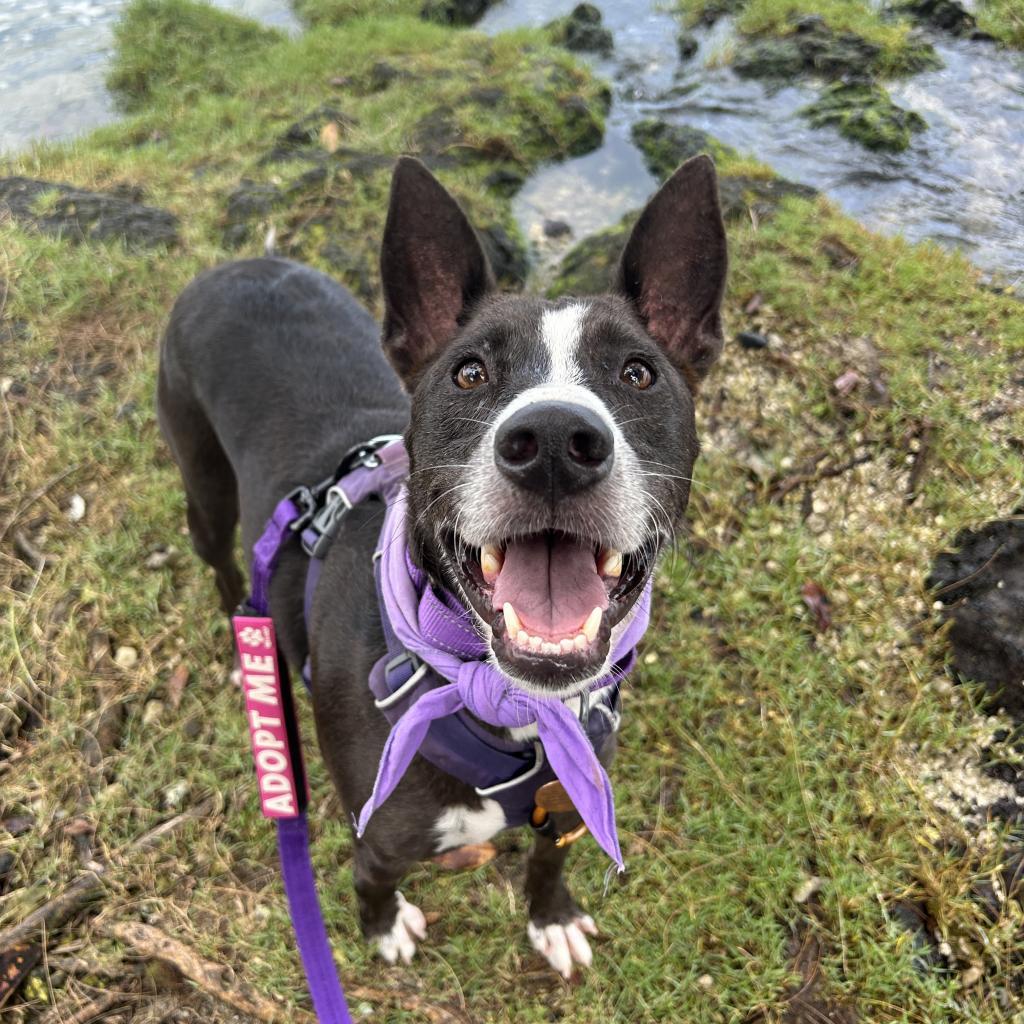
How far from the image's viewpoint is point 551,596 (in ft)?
5.79

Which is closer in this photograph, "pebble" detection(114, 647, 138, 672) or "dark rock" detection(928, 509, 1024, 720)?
"dark rock" detection(928, 509, 1024, 720)

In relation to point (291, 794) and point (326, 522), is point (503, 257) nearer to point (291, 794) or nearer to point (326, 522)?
point (326, 522)

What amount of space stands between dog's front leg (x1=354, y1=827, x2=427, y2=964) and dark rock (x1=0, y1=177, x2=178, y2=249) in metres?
4.61

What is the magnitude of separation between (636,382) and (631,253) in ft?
1.73

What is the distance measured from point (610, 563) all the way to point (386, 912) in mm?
1691

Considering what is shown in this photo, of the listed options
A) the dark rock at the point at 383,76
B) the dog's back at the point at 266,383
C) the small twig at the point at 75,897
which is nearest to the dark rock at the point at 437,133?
the dark rock at the point at 383,76

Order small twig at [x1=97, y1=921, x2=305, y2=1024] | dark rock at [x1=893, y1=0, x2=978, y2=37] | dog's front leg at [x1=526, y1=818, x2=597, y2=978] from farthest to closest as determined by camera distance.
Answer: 1. dark rock at [x1=893, y1=0, x2=978, y2=37]
2. dog's front leg at [x1=526, y1=818, x2=597, y2=978]
3. small twig at [x1=97, y1=921, x2=305, y2=1024]

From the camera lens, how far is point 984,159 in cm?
624

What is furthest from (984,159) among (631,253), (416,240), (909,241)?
(416,240)

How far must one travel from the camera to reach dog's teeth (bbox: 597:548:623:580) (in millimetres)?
1818

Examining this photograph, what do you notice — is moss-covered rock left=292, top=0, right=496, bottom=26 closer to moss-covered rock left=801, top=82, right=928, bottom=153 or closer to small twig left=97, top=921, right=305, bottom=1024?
moss-covered rock left=801, top=82, right=928, bottom=153

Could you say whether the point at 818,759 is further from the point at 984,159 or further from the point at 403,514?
the point at 984,159

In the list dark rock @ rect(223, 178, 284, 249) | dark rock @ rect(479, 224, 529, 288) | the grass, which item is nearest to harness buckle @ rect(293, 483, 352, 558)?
the grass

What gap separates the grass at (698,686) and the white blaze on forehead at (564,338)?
193 centimetres
